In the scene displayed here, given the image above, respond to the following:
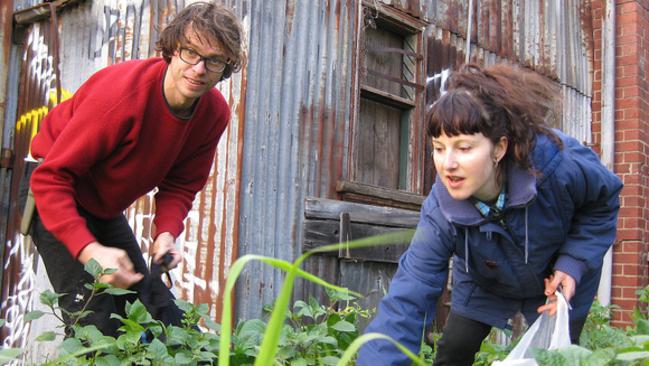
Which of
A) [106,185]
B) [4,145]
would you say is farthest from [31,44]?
[106,185]

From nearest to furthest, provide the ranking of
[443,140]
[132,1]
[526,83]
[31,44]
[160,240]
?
[443,140] → [526,83] → [160,240] → [132,1] → [31,44]

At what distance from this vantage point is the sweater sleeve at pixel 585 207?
2.50 metres

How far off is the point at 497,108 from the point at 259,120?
8.71ft

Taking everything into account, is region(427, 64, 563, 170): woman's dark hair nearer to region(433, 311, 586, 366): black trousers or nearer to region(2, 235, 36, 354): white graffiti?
region(433, 311, 586, 366): black trousers

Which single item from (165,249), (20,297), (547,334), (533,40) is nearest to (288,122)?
(165,249)

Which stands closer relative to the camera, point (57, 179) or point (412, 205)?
point (57, 179)

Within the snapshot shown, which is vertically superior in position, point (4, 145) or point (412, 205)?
point (4, 145)

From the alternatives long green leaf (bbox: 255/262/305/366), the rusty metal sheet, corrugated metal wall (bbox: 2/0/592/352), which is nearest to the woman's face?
long green leaf (bbox: 255/262/305/366)

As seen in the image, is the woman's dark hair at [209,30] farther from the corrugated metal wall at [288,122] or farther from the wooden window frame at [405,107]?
the wooden window frame at [405,107]

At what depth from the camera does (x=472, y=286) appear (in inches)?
115

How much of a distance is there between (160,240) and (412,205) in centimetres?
344

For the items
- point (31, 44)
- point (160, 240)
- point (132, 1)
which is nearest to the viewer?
point (160, 240)

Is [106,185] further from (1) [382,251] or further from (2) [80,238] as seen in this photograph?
(1) [382,251]

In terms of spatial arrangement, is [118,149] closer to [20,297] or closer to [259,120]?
[259,120]
